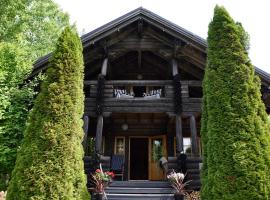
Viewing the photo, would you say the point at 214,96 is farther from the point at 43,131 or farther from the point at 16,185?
the point at 16,185

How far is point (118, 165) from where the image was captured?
40.5 feet

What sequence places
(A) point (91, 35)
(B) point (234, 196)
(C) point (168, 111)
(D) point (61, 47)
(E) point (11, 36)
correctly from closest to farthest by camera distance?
(B) point (234, 196)
(D) point (61, 47)
(C) point (168, 111)
(A) point (91, 35)
(E) point (11, 36)

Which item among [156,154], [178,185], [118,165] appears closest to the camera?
[178,185]

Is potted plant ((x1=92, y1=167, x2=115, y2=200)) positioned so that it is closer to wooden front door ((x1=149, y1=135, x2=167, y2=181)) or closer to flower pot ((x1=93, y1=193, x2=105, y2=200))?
flower pot ((x1=93, y1=193, x2=105, y2=200))

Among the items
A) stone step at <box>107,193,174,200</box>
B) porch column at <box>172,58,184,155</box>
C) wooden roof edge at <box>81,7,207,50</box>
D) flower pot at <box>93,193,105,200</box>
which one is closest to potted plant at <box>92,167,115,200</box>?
flower pot at <box>93,193,105,200</box>

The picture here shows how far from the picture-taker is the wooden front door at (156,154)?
522 inches

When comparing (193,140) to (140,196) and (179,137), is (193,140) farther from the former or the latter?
(140,196)

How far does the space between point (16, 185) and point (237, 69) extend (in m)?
5.32

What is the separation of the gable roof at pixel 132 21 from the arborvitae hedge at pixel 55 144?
453 cm

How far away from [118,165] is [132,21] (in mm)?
5933

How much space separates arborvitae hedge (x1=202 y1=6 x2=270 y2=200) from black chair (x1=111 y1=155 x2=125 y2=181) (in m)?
5.80

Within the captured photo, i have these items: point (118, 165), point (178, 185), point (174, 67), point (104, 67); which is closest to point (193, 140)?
point (178, 185)

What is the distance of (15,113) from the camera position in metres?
9.78

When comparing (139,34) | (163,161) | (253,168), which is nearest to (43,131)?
(253,168)
